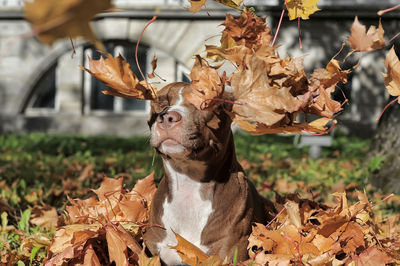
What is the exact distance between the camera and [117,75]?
1.74 metres

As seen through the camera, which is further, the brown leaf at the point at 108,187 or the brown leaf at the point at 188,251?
the brown leaf at the point at 108,187

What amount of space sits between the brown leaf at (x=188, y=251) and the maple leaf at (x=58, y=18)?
50.2 inches

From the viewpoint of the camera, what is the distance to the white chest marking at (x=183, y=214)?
189 centimetres

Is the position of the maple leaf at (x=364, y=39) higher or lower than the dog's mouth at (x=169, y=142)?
higher

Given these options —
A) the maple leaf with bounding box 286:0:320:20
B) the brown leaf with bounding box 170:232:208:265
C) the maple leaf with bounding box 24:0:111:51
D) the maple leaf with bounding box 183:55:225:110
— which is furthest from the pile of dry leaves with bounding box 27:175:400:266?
the maple leaf with bounding box 24:0:111:51

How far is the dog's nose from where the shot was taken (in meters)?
1.73

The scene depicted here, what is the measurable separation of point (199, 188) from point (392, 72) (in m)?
0.97

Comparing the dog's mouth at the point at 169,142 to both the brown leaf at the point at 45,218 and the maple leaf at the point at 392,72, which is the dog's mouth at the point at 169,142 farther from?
the brown leaf at the point at 45,218

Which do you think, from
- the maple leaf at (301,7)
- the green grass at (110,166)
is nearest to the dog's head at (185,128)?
the maple leaf at (301,7)

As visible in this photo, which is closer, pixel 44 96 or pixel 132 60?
pixel 132 60

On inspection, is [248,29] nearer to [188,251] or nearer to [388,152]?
[188,251]

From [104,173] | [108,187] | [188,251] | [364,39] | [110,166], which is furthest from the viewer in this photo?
[110,166]

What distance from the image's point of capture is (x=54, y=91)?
441 inches

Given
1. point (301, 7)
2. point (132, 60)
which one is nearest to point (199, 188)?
point (301, 7)
